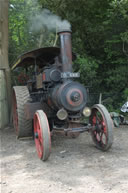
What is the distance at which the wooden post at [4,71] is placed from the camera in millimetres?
7310

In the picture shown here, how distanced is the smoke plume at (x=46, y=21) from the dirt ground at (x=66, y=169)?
4064mm

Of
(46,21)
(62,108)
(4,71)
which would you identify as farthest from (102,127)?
(46,21)

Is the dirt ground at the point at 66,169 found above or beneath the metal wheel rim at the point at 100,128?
beneath

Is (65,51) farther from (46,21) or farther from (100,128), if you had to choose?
(46,21)

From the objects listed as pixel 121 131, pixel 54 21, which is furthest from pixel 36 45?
pixel 121 131

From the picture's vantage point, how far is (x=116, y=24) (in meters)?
8.75

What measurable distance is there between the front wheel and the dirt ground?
154mm

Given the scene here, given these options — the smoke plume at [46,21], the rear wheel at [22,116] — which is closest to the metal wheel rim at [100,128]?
the rear wheel at [22,116]

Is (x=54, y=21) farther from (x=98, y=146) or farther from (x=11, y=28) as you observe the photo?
(x=98, y=146)

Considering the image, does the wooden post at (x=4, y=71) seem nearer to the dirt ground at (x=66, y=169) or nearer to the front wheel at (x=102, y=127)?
the dirt ground at (x=66, y=169)

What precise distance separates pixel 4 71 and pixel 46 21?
257cm

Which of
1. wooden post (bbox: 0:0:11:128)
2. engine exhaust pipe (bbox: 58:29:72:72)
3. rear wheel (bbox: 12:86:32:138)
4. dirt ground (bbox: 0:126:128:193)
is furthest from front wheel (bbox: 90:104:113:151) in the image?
wooden post (bbox: 0:0:11:128)

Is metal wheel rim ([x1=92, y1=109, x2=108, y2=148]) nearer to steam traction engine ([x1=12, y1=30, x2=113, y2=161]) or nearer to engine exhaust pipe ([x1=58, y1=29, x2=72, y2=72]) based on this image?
steam traction engine ([x1=12, y1=30, x2=113, y2=161])

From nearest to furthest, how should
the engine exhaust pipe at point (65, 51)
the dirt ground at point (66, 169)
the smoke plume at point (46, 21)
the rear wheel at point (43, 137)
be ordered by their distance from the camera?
the dirt ground at point (66, 169) → the rear wheel at point (43, 137) → the engine exhaust pipe at point (65, 51) → the smoke plume at point (46, 21)
